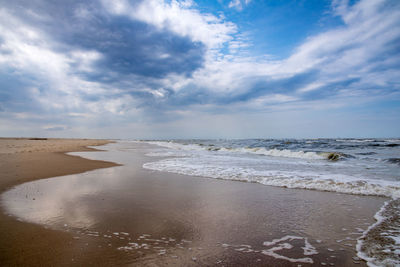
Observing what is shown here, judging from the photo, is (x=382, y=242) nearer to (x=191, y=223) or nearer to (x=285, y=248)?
(x=285, y=248)

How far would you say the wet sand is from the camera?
105 inches

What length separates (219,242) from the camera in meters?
3.03

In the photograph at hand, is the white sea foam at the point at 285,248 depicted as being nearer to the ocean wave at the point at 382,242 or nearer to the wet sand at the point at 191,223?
the wet sand at the point at 191,223

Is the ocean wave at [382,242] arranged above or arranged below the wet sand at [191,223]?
below

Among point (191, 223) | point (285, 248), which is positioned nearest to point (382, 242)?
point (285, 248)

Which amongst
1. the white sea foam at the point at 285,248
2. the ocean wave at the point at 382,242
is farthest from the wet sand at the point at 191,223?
the ocean wave at the point at 382,242

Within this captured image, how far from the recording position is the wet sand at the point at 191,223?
2.66 m

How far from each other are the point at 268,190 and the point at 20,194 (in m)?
6.47

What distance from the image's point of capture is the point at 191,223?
A: 12.2ft

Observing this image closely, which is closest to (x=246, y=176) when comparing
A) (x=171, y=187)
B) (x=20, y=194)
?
(x=171, y=187)

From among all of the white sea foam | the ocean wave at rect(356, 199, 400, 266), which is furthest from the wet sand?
the ocean wave at rect(356, 199, 400, 266)

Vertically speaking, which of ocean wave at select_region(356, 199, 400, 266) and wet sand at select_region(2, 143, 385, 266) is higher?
wet sand at select_region(2, 143, 385, 266)

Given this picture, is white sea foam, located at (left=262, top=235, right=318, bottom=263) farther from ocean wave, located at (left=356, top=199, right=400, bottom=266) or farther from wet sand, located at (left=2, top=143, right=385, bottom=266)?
ocean wave, located at (left=356, top=199, right=400, bottom=266)

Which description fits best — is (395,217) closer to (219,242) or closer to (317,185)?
(317,185)
